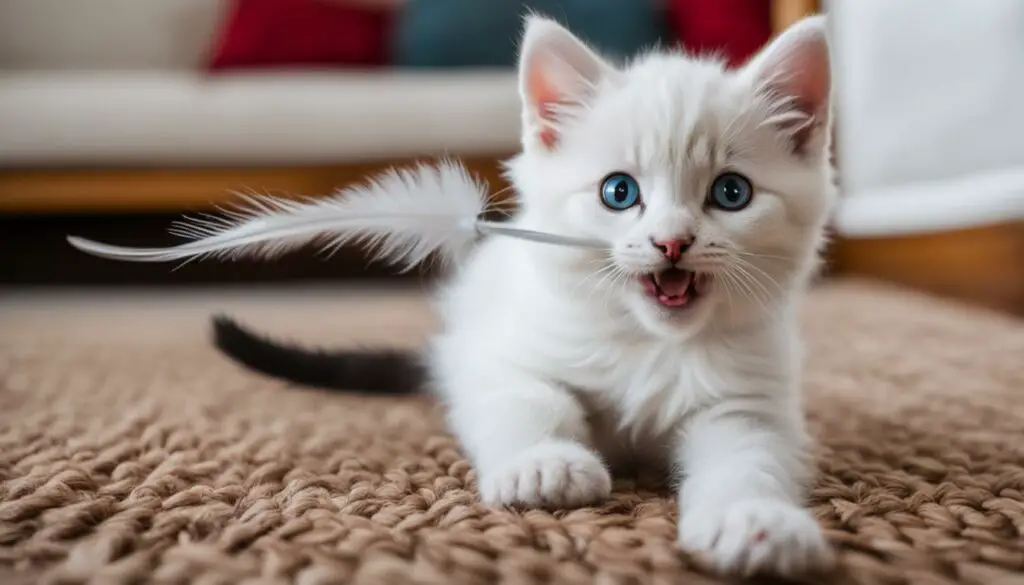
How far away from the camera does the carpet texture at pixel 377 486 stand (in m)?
0.67

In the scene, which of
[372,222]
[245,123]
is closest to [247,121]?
[245,123]

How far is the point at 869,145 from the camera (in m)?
2.46

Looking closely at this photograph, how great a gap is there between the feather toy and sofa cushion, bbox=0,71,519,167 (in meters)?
1.44

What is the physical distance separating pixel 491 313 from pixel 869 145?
1757 mm

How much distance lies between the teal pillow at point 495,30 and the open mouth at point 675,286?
2.15 metres

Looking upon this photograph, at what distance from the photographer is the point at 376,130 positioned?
247 cm

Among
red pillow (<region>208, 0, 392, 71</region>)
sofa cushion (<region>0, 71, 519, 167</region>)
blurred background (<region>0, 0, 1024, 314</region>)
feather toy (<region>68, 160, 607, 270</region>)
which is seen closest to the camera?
feather toy (<region>68, 160, 607, 270</region>)

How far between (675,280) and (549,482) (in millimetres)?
227

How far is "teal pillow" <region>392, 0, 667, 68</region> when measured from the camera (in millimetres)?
2891

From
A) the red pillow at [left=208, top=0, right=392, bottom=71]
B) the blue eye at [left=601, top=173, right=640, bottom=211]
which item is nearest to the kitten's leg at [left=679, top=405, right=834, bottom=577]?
the blue eye at [left=601, top=173, right=640, bottom=211]

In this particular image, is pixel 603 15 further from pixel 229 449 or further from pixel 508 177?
pixel 229 449

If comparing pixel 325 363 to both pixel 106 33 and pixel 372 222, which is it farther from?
pixel 106 33

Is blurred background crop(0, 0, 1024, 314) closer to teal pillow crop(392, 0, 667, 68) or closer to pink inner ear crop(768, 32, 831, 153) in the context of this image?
teal pillow crop(392, 0, 667, 68)

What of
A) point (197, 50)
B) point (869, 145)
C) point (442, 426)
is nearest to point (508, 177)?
point (442, 426)
